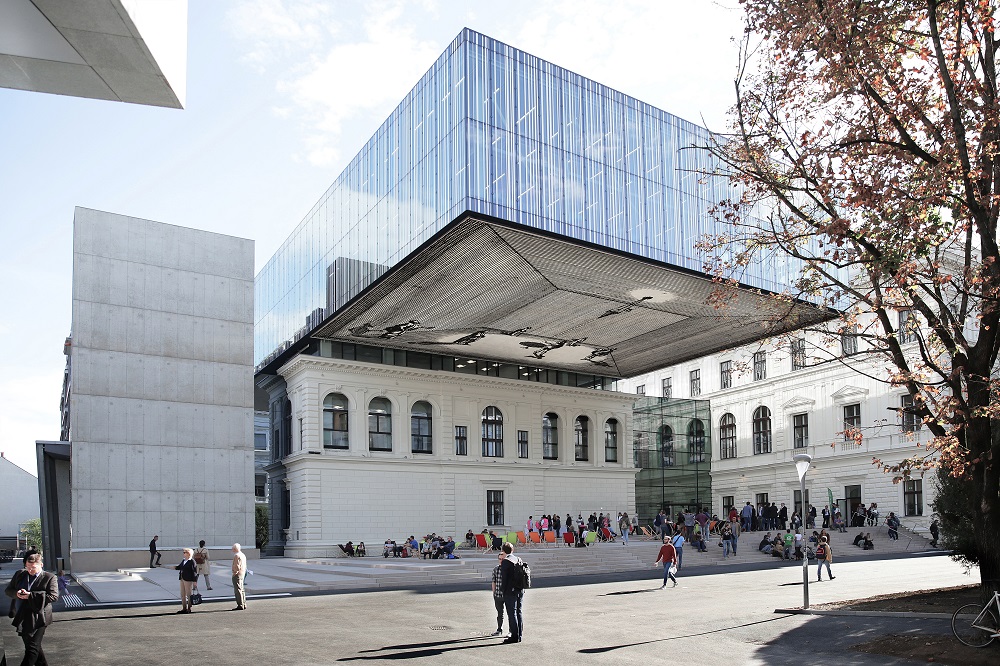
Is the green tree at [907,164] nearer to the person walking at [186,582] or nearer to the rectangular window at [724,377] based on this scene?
the person walking at [186,582]

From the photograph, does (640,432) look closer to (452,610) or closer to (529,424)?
(529,424)

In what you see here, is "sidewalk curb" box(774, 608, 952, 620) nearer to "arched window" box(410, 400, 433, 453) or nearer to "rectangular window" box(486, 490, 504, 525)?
"arched window" box(410, 400, 433, 453)

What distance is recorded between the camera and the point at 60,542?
4197cm

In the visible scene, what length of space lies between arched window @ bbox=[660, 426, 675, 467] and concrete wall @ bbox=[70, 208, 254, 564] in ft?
91.9

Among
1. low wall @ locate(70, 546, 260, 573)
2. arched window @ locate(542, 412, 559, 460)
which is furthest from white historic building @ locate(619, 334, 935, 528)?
low wall @ locate(70, 546, 260, 573)

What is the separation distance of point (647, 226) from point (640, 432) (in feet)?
81.4

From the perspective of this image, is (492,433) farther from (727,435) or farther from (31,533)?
(31,533)

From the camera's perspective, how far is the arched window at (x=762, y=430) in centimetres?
5881

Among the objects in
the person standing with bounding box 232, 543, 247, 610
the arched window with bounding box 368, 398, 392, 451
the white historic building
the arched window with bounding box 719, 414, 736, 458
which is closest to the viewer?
the person standing with bounding box 232, 543, 247, 610

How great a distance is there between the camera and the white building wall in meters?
43.1

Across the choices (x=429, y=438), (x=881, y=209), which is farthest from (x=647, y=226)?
(x=881, y=209)

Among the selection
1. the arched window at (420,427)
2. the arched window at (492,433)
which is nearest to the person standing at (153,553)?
the arched window at (420,427)

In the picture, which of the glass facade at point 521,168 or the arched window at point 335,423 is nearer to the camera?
the glass facade at point 521,168

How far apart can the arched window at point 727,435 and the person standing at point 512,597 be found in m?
50.3
